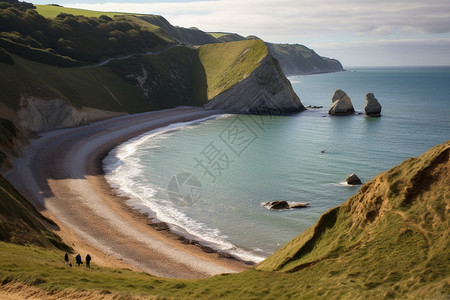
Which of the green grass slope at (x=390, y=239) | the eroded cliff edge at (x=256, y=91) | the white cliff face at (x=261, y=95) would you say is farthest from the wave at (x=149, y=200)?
the eroded cliff edge at (x=256, y=91)

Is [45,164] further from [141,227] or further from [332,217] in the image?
[332,217]

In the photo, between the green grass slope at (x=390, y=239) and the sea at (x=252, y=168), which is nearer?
the green grass slope at (x=390, y=239)

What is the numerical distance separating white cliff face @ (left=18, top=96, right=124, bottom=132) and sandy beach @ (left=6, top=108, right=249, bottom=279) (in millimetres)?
5279

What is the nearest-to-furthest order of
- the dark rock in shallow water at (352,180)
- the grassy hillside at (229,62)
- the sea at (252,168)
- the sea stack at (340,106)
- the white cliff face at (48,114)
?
1. the sea at (252,168)
2. the dark rock in shallow water at (352,180)
3. the white cliff face at (48,114)
4. the sea stack at (340,106)
5. the grassy hillside at (229,62)

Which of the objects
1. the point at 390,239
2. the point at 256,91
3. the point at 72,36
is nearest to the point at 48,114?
the point at 72,36

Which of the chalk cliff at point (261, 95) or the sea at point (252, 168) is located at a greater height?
the chalk cliff at point (261, 95)

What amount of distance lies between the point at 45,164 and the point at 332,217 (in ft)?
148

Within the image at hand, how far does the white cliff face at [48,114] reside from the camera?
236ft

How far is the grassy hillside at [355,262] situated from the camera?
17578 mm

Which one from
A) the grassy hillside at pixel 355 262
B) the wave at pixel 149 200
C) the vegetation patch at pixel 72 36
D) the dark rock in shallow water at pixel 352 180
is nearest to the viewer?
the grassy hillside at pixel 355 262

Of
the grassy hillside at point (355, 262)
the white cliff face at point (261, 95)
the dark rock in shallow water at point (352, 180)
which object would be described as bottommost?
the dark rock in shallow water at point (352, 180)

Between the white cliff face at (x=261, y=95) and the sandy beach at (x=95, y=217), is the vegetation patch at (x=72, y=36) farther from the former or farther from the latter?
the sandy beach at (x=95, y=217)

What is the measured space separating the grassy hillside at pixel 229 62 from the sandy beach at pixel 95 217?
206ft

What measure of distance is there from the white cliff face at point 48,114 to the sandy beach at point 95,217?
528 cm
